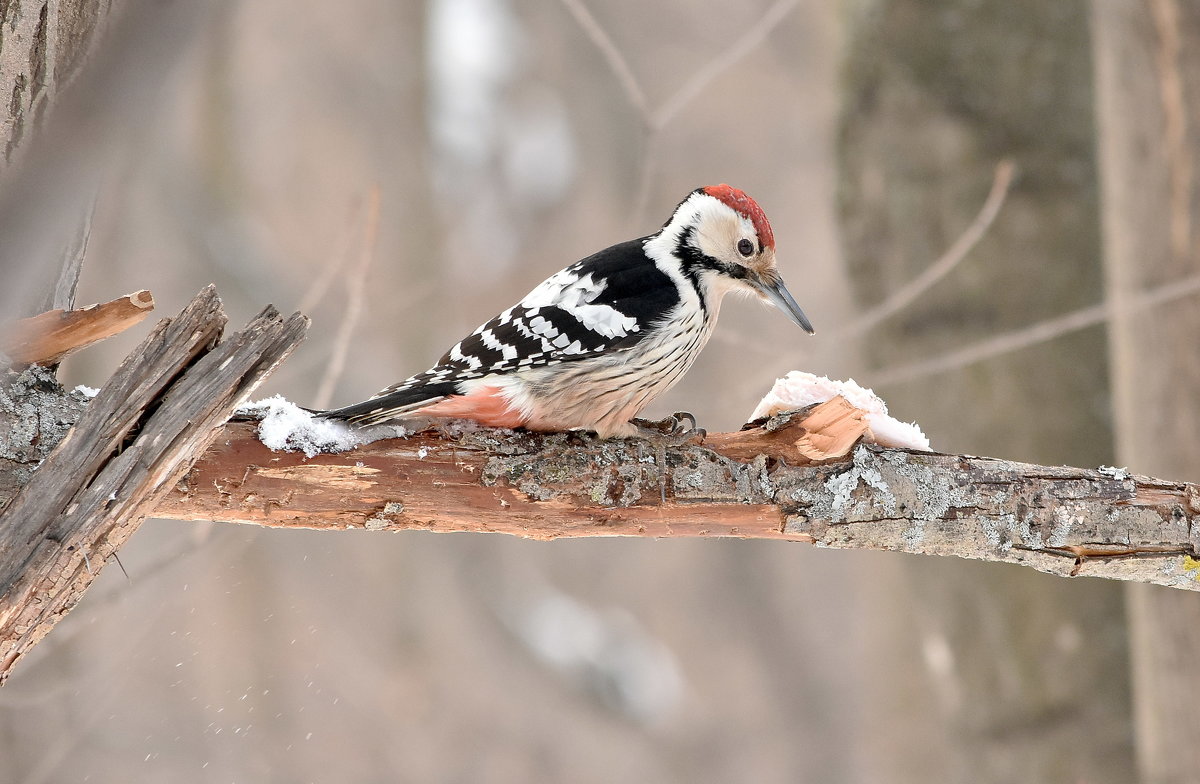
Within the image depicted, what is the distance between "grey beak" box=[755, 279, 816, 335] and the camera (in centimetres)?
287

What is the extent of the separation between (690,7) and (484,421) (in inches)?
305

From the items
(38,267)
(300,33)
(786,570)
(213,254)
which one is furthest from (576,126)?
(38,267)

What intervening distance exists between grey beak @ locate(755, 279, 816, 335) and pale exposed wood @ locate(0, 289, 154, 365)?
1679 mm

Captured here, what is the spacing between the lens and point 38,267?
0.70 metres

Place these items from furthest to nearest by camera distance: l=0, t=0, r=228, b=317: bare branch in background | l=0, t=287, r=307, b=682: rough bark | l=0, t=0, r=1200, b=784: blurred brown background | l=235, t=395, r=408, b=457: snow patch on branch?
l=0, t=0, r=1200, b=784: blurred brown background → l=235, t=395, r=408, b=457: snow patch on branch → l=0, t=287, r=307, b=682: rough bark → l=0, t=0, r=228, b=317: bare branch in background

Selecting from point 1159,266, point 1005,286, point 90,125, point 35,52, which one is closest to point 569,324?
point 35,52

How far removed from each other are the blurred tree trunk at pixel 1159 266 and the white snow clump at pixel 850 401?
1097 mm

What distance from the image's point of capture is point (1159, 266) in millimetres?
3109

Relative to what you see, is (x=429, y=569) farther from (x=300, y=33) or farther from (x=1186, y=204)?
(x=1186, y=204)

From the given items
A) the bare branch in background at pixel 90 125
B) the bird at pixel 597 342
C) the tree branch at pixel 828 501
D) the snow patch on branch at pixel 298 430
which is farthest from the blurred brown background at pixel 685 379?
the tree branch at pixel 828 501

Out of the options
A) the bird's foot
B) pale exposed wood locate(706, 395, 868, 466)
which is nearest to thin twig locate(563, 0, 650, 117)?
the bird's foot

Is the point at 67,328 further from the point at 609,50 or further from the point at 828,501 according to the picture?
the point at 609,50

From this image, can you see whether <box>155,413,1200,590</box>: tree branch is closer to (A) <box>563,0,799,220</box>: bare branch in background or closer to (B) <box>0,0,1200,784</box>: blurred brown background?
(B) <box>0,0,1200,784</box>: blurred brown background

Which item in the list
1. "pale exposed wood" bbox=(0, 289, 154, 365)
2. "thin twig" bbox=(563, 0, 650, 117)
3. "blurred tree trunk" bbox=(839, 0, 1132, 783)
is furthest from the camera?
"blurred tree trunk" bbox=(839, 0, 1132, 783)
